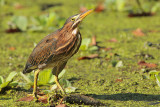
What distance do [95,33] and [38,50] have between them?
3.03 m

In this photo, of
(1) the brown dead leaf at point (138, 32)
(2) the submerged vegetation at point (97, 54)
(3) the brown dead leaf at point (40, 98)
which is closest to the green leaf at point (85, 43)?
(2) the submerged vegetation at point (97, 54)

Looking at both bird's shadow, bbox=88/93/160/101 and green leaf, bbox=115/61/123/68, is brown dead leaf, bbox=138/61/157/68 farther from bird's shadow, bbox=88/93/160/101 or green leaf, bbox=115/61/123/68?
bird's shadow, bbox=88/93/160/101

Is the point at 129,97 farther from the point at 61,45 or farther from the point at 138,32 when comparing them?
the point at 138,32

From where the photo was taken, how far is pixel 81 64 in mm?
4984

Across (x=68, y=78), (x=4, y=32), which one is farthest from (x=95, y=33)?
(x=68, y=78)

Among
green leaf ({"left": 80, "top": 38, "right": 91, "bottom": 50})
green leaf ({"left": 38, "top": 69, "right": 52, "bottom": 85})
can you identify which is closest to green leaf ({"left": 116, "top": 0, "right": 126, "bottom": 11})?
green leaf ({"left": 80, "top": 38, "right": 91, "bottom": 50})

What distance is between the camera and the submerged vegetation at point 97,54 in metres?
3.81

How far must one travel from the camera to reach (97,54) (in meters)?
5.22

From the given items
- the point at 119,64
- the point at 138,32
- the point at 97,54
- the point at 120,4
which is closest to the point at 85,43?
the point at 97,54

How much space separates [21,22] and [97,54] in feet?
6.66

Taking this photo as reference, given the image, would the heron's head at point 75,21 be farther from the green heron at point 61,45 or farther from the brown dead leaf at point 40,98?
the brown dead leaf at point 40,98

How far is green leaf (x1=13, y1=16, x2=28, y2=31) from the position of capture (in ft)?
21.3

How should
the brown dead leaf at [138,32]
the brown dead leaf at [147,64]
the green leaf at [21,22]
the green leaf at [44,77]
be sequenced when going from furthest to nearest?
the green leaf at [21,22] → the brown dead leaf at [138,32] → the brown dead leaf at [147,64] → the green leaf at [44,77]

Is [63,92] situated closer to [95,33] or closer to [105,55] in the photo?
[105,55]
